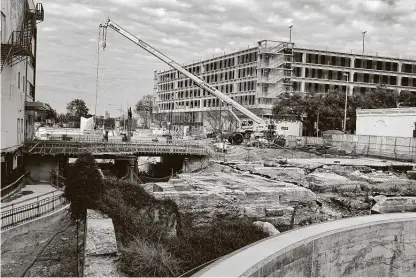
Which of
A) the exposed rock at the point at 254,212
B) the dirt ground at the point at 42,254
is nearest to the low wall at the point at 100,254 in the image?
the dirt ground at the point at 42,254

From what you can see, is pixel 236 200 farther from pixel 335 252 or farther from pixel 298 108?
pixel 298 108

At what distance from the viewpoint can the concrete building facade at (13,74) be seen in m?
21.9

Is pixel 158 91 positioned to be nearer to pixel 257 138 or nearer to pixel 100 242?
pixel 257 138

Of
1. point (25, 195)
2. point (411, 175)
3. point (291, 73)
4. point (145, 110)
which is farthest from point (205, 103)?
point (25, 195)

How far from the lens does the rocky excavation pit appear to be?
17.6 meters

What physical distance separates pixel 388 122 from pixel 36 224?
38470 mm

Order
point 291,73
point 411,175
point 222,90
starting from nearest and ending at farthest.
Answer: point 411,175
point 291,73
point 222,90

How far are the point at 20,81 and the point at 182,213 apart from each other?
671 inches

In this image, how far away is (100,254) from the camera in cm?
984

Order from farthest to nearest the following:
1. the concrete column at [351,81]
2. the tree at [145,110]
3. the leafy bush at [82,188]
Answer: the tree at [145,110], the concrete column at [351,81], the leafy bush at [82,188]

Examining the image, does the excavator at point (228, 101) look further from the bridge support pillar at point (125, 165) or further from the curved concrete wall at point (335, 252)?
the curved concrete wall at point (335, 252)

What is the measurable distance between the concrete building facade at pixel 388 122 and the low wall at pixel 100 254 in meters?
38.5

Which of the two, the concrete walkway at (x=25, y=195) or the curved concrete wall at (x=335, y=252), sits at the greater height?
the curved concrete wall at (x=335, y=252)

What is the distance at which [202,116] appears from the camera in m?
89.6
